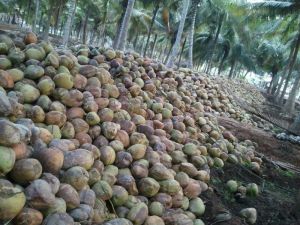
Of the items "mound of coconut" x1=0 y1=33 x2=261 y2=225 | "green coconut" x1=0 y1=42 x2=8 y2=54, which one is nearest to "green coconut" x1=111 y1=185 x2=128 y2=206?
"mound of coconut" x1=0 y1=33 x2=261 y2=225

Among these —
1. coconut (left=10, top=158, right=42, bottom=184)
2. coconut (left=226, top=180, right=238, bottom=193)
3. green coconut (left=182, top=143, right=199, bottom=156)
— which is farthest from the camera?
coconut (left=226, top=180, right=238, bottom=193)

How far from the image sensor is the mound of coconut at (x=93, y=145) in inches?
99.3

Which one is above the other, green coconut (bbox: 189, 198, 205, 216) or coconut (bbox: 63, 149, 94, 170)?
coconut (bbox: 63, 149, 94, 170)

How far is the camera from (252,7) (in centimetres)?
1752

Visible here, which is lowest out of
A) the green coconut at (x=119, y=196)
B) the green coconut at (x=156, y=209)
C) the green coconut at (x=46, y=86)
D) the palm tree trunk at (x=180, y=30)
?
the green coconut at (x=156, y=209)

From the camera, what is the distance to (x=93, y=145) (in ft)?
10.9

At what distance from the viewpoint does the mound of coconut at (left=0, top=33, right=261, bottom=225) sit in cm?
252

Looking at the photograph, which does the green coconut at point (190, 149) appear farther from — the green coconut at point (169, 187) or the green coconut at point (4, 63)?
the green coconut at point (4, 63)

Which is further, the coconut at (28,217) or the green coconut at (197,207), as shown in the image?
the green coconut at (197,207)

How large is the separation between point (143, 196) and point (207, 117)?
9.82ft

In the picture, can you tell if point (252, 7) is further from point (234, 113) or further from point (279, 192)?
point (279, 192)

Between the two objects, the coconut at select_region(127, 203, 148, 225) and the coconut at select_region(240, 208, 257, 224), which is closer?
the coconut at select_region(127, 203, 148, 225)

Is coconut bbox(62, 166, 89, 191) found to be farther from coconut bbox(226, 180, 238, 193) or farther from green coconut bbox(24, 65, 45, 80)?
coconut bbox(226, 180, 238, 193)

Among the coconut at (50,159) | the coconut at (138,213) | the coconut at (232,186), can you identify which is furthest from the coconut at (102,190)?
the coconut at (232,186)
